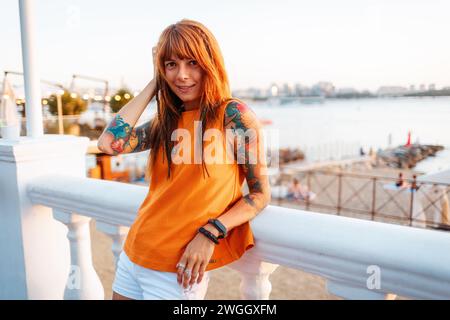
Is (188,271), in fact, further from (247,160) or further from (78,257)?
(78,257)

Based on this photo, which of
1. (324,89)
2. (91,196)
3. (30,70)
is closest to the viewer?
(91,196)

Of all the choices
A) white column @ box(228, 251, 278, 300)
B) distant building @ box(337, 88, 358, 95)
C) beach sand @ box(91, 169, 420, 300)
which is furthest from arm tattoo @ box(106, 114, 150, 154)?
beach sand @ box(91, 169, 420, 300)

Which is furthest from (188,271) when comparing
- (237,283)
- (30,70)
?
(237,283)

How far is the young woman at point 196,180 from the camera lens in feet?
3.26

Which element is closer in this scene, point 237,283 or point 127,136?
point 127,136

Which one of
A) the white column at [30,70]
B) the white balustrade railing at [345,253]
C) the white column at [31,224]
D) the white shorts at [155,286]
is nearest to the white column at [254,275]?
the white balustrade railing at [345,253]

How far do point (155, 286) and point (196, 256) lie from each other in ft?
0.55

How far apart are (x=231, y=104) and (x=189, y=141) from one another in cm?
15

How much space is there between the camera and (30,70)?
1696mm

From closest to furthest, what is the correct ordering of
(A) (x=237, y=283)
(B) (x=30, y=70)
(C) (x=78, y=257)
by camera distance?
(C) (x=78, y=257) < (B) (x=30, y=70) < (A) (x=237, y=283)

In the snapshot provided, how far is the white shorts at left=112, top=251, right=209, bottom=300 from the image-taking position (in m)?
1.04

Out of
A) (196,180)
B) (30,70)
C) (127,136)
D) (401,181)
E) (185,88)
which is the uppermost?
(30,70)

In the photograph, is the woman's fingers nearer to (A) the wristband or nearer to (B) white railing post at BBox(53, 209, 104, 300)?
(A) the wristband
